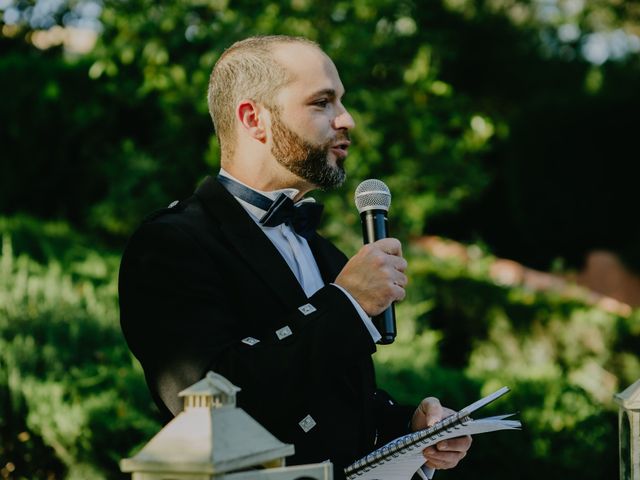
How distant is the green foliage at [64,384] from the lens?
4.36 metres

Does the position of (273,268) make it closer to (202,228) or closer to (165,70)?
(202,228)

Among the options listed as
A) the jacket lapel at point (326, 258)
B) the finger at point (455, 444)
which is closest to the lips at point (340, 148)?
the jacket lapel at point (326, 258)

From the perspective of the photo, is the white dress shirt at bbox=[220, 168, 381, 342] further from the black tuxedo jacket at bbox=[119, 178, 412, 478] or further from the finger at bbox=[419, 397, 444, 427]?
the finger at bbox=[419, 397, 444, 427]

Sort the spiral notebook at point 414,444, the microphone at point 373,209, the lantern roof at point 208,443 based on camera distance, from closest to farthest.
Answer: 1. the lantern roof at point 208,443
2. the spiral notebook at point 414,444
3. the microphone at point 373,209

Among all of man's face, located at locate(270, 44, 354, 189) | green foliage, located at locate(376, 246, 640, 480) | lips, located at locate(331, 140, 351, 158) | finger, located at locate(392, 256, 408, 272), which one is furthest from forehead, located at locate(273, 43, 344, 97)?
green foliage, located at locate(376, 246, 640, 480)

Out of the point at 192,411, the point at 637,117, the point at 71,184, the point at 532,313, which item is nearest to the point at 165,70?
the point at 71,184

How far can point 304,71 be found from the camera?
2.55 meters

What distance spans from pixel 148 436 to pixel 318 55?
8.18 ft

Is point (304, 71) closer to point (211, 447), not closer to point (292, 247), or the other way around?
point (292, 247)

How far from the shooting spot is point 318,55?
8.49 feet

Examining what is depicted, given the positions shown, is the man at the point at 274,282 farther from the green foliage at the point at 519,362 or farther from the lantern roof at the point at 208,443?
the green foliage at the point at 519,362

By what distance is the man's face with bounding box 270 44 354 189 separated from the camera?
8.30 feet

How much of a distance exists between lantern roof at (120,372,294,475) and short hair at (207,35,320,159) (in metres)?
1.12

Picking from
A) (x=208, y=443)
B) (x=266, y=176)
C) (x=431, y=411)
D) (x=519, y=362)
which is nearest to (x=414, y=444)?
(x=431, y=411)
